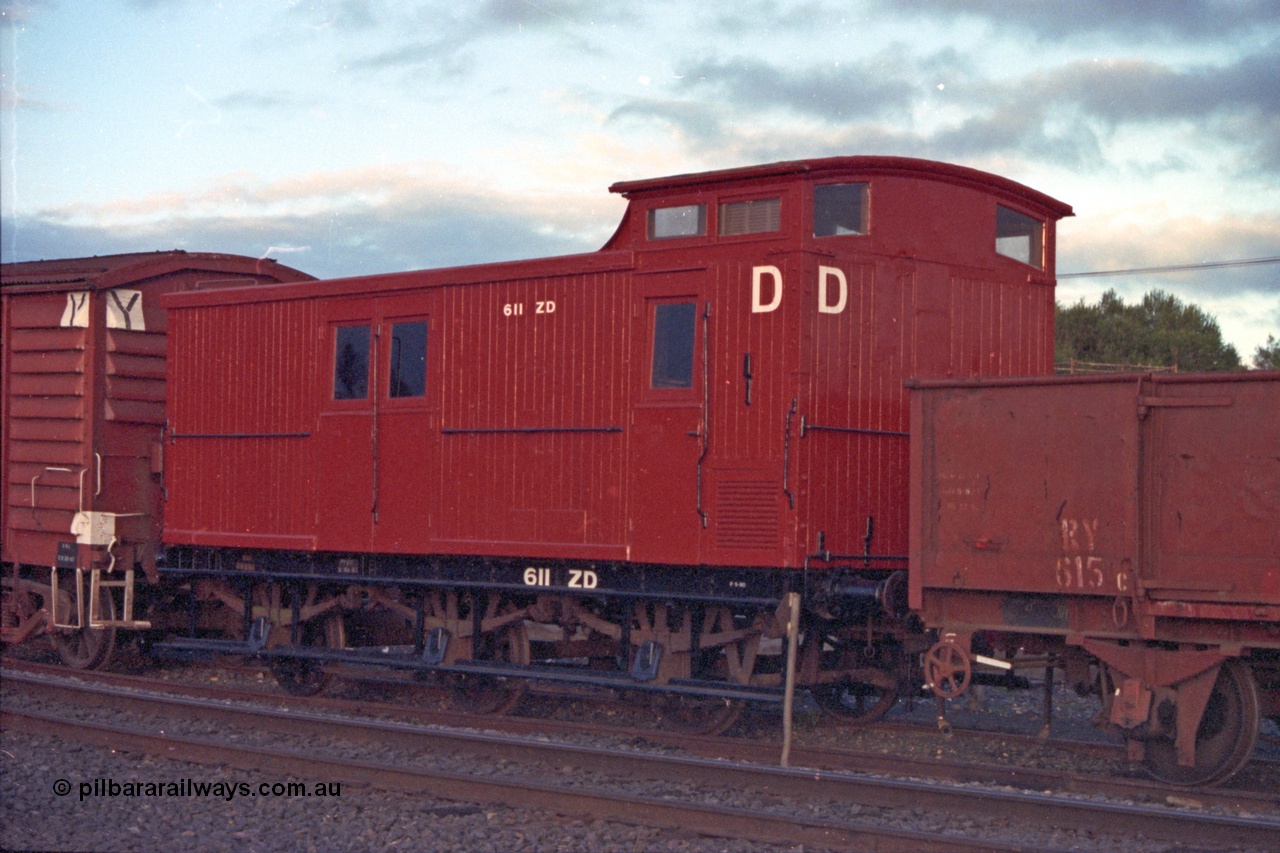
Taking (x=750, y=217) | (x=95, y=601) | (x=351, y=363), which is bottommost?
(x=95, y=601)

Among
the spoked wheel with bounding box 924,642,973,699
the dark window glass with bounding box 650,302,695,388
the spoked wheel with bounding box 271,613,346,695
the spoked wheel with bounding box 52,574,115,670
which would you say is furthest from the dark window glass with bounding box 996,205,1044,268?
the spoked wheel with bounding box 52,574,115,670

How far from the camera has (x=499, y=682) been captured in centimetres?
1173

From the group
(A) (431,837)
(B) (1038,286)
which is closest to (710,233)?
(B) (1038,286)

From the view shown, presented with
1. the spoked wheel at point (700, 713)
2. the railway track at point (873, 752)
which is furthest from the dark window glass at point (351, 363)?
the spoked wheel at point (700, 713)

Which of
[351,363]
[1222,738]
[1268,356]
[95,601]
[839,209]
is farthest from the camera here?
[1268,356]

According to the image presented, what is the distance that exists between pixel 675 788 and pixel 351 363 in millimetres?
5446

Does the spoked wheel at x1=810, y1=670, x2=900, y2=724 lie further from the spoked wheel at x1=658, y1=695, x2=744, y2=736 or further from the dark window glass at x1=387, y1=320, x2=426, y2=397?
the dark window glass at x1=387, y1=320, x2=426, y2=397

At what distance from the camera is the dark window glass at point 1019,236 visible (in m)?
10.7

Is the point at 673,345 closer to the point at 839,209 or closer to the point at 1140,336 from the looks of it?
the point at 839,209

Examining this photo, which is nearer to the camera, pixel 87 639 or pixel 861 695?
pixel 861 695

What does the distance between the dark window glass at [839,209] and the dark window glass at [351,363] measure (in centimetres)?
442

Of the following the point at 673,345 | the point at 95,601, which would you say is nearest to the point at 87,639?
the point at 95,601

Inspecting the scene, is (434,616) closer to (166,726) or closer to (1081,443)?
(166,726)

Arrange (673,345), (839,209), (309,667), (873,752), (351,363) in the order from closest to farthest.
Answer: (873,752) → (839,209) → (673,345) → (351,363) → (309,667)
